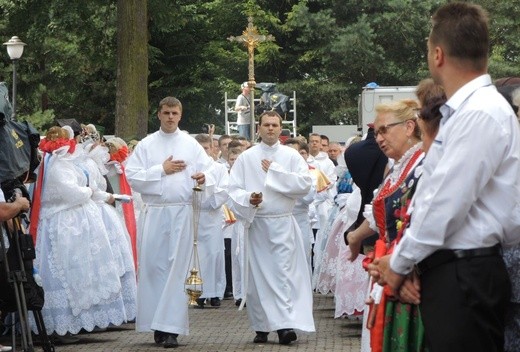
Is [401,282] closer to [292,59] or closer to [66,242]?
[66,242]

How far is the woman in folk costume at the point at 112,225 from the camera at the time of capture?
12641mm

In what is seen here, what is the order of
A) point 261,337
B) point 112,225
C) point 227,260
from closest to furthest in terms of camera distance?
point 261,337 < point 112,225 < point 227,260

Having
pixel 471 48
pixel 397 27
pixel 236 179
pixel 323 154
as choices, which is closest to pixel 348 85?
pixel 397 27

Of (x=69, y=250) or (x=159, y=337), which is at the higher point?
(x=69, y=250)

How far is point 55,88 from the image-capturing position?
135 ft

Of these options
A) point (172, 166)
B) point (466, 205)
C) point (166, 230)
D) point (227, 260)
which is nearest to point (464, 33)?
point (466, 205)

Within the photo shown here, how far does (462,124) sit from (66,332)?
25.5 ft

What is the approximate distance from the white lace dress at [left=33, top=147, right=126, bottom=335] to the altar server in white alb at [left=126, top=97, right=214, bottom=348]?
437 millimetres

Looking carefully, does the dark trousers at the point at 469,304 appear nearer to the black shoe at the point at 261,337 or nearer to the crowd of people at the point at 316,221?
the crowd of people at the point at 316,221

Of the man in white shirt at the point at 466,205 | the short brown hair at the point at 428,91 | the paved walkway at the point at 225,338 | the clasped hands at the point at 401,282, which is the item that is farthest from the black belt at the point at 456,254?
the paved walkway at the point at 225,338

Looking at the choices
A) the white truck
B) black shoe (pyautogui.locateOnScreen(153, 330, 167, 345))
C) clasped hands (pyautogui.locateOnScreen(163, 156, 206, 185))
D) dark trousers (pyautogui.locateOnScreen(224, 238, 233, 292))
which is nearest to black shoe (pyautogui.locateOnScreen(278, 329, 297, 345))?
black shoe (pyautogui.locateOnScreen(153, 330, 167, 345))

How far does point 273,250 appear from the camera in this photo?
12.2m

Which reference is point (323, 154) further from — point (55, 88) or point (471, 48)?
point (55, 88)

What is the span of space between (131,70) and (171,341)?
41.8 feet
